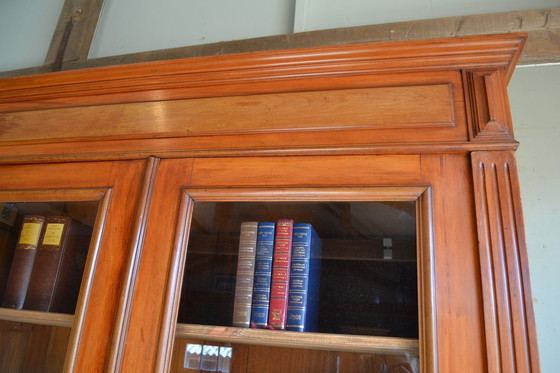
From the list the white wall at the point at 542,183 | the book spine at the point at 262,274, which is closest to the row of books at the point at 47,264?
the book spine at the point at 262,274

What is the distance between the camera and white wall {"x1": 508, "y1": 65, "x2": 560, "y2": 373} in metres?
1.05

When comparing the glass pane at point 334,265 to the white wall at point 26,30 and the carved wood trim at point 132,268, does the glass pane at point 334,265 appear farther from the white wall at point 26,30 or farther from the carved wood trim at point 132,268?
the white wall at point 26,30

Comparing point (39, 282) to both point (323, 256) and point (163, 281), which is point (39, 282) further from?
point (323, 256)

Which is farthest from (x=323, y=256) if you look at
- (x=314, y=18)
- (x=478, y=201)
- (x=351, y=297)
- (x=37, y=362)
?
(x=314, y=18)

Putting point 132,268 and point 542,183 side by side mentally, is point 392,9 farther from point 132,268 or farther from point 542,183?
point 132,268

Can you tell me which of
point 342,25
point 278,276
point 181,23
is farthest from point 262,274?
point 181,23

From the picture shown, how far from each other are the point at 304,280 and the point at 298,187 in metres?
0.17

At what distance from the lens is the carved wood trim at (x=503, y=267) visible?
2.23 ft

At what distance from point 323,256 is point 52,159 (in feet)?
2.14

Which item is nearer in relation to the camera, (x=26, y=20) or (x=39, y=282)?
(x=39, y=282)

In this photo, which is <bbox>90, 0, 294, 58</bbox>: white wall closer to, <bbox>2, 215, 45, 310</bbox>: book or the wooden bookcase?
the wooden bookcase

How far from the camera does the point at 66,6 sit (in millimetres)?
1782

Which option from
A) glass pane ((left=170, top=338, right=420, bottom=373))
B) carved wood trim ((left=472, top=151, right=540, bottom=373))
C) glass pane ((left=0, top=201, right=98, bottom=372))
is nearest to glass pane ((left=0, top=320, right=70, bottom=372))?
glass pane ((left=0, top=201, right=98, bottom=372))

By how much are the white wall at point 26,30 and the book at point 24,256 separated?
0.94 m
